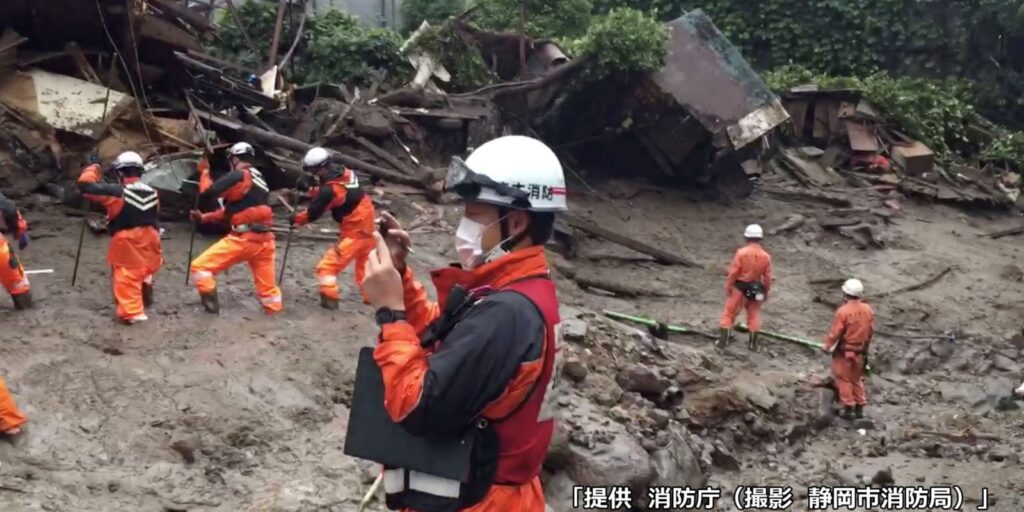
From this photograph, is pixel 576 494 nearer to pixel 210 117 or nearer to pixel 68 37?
pixel 210 117

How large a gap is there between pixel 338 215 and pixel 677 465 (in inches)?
169

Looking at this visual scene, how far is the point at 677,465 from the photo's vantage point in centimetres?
878

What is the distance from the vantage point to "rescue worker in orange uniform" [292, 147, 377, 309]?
10523mm

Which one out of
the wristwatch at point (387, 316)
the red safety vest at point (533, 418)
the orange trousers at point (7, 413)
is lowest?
the orange trousers at point (7, 413)

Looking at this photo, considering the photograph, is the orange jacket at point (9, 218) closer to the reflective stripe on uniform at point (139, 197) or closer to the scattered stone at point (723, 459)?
the reflective stripe on uniform at point (139, 197)

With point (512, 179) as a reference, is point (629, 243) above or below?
below

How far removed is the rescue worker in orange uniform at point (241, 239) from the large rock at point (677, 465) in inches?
160

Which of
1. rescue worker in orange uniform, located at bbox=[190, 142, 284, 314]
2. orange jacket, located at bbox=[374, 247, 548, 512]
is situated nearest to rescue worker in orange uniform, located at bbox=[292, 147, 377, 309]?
rescue worker in orange uniform, located at bbox=[190, 142, 284, 314]

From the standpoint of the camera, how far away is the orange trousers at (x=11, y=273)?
895 cm

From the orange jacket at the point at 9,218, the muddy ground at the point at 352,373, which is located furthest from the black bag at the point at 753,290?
the orange jacket at the point at 9,218

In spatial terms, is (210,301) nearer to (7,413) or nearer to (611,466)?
(7,413)

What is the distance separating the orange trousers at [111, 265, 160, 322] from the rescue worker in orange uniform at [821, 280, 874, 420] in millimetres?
7418

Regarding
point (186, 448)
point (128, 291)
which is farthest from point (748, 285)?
point (186, 448)

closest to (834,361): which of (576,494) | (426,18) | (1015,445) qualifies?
(1015,445)
